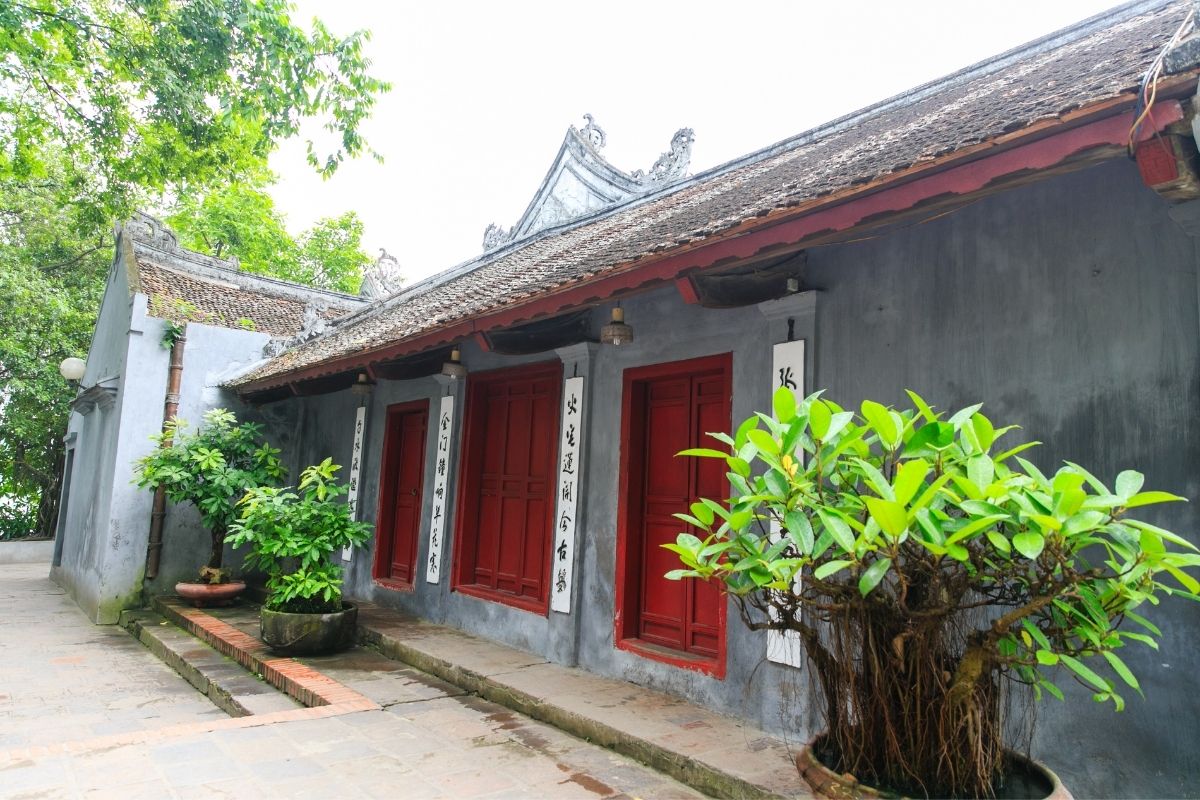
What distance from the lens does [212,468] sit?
27.2 ft

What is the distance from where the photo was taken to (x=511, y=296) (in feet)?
16.1

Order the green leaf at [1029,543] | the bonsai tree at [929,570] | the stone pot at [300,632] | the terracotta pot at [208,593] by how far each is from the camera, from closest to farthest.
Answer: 1. the green leaf at [1029,543]
2. the bonsai tree at [929,570]
3. the stone pot at [300,632]
4. the terracotta pot at [208,593]

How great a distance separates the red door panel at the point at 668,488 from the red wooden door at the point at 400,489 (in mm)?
3471

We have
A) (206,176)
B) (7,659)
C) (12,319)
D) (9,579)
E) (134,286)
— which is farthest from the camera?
(12,319)

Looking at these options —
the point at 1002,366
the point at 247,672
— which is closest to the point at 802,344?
the point at 1002,366

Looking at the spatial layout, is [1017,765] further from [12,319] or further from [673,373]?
[12,319]

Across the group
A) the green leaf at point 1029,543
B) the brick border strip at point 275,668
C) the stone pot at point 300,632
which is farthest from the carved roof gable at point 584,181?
the green leaf at point 1029,543

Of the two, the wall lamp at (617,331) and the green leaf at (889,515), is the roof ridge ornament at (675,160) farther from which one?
the green leaf at (889,515)

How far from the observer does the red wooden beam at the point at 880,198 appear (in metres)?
2.33

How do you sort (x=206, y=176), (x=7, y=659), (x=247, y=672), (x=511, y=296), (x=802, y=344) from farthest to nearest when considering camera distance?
(x=206, y=176), (x=7, y=659), (x=247, y=672), (x=511, y=296), (x=802, y=344)

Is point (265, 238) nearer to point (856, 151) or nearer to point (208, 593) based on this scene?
point (208, 593)

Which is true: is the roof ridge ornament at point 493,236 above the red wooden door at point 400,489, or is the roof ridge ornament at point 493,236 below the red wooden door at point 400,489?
above

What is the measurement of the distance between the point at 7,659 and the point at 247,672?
269 cm

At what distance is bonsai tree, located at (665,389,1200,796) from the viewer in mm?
1893
